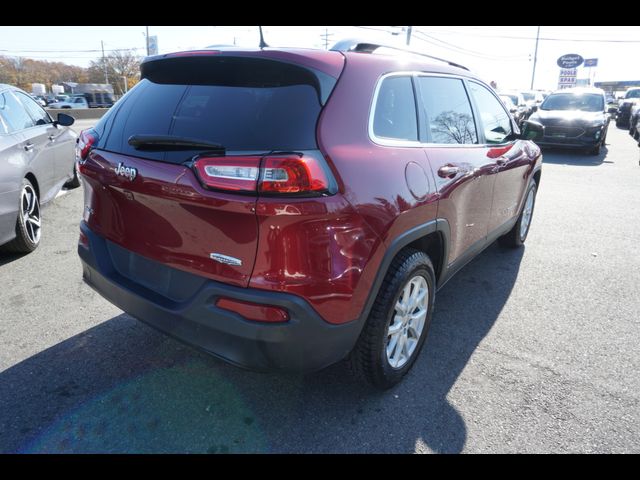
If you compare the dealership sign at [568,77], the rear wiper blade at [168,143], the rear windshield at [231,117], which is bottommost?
the rear wiper blade at [168,143]

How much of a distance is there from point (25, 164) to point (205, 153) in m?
3.47

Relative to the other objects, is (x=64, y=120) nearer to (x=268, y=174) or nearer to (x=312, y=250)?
(x=268, y=174)

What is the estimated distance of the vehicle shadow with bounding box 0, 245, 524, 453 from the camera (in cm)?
225

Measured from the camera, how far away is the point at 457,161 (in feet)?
9.54

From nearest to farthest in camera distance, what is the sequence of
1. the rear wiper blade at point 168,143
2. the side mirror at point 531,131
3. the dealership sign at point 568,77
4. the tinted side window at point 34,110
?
the rear wiper blade at point 168,143 < the side mirror at point 531,131 < the tinted side window at point 34,110 < the dealership sign at point 568,77

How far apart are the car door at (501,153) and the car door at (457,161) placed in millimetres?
158

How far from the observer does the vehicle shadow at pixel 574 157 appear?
11.5 meters

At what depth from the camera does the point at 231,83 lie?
85.5 inches

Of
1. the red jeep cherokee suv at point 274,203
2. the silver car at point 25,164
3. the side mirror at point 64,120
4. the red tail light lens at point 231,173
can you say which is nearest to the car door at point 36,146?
the silver car at point 25,164

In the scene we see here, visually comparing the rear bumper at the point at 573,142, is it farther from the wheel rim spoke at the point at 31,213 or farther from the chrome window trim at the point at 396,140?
the wheel rim spoke at the point at 31,213

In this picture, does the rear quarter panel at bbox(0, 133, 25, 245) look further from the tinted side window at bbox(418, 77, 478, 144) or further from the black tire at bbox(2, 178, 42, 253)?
the tinted side window at bbox(418, 77, 478, 144)

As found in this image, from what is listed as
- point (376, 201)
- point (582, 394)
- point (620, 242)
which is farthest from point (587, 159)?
point (376, 201)

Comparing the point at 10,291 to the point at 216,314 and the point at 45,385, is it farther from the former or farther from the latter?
the point at 216,314
